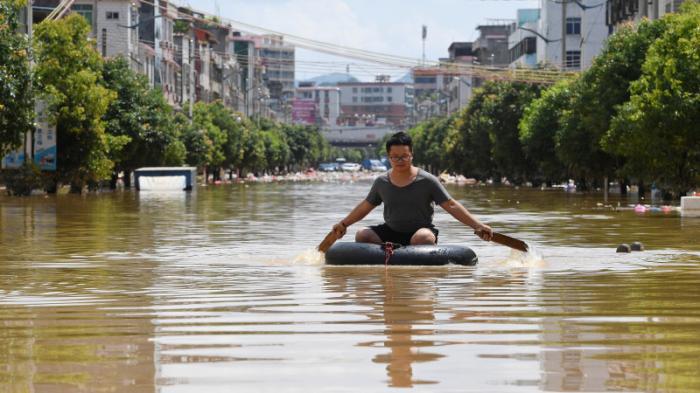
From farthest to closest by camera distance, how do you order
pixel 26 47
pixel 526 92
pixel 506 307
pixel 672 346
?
pixel 526 92
pixel 26 47
pixel 506 307
pixel 672 346

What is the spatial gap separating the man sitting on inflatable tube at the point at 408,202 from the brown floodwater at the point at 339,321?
26.2 inches

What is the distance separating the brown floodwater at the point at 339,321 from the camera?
956 cm

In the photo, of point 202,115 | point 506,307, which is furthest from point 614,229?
point 202,115

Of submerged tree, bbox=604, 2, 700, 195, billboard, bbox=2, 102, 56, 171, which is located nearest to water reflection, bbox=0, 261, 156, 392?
submerged tree, bbox=604, 2, 700, 195

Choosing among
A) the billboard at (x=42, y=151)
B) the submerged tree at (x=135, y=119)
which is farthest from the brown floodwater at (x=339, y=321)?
the submerged tree at (x=135, y=119)

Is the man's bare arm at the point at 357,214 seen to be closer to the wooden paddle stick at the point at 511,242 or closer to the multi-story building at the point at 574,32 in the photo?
the wooden paddle stick at the point at 511,242

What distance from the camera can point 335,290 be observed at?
16.8m

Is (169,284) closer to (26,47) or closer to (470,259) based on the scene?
(470,259)

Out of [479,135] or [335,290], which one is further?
[479,135]

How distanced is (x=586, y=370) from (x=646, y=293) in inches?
259

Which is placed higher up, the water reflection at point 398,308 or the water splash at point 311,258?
the water reflection at point 398,308

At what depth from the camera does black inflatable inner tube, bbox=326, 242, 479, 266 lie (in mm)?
20453

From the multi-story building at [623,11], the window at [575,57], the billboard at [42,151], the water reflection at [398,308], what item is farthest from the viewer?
the window at [575,57]

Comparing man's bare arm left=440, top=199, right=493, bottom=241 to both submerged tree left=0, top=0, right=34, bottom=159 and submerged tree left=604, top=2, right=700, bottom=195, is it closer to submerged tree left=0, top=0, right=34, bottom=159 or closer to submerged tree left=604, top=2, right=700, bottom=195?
submerged tree left=0, top=0, right=34, bottom=159
